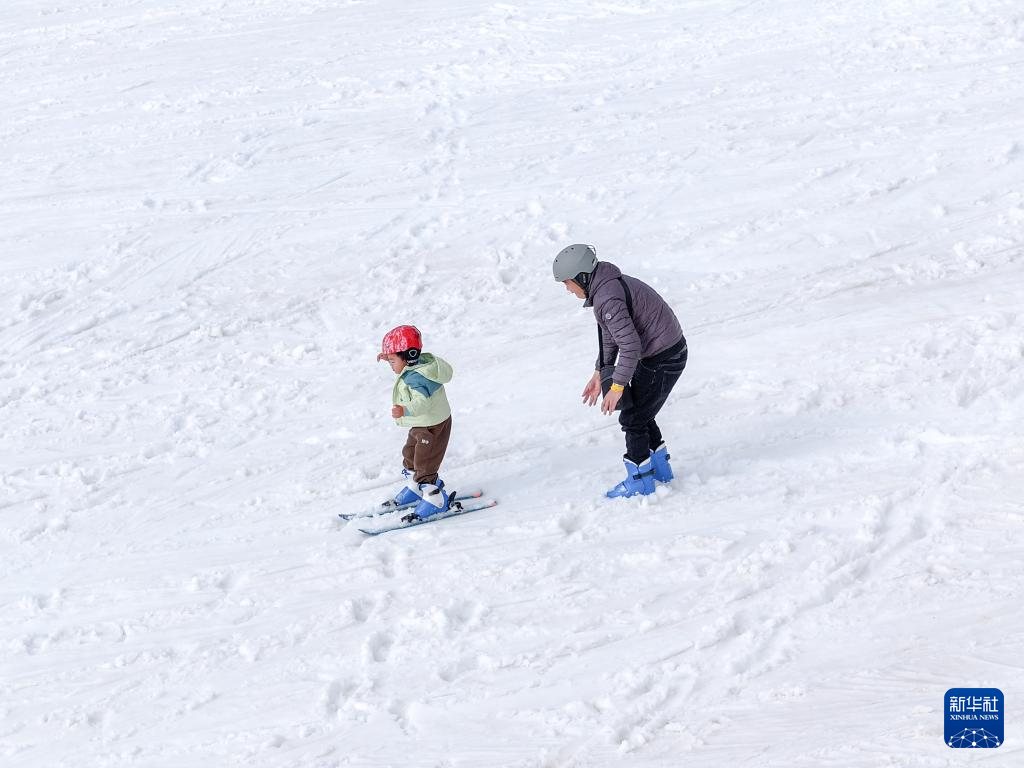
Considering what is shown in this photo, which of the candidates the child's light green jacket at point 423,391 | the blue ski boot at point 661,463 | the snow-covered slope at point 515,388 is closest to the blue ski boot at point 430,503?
the snow-covered slope at point 515,388

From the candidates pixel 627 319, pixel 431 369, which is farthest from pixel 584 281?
pixel 431 369

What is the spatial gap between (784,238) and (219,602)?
7108mm

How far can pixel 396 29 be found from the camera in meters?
17.1

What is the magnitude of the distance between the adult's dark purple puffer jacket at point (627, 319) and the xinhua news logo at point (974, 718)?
2563 mm

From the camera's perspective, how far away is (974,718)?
5.15 m

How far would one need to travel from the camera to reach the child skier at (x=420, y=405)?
666cm

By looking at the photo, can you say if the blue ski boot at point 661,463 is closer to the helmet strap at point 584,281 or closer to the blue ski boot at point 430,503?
the helmet strap at point 584,281

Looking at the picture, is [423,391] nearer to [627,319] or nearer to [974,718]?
[627,319]

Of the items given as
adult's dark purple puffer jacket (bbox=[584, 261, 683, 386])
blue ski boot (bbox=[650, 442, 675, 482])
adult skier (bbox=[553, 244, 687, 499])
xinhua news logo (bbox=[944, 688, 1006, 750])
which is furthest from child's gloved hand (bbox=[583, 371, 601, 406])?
xinhua news logo (bbox=[944, 688, 1006, 750])

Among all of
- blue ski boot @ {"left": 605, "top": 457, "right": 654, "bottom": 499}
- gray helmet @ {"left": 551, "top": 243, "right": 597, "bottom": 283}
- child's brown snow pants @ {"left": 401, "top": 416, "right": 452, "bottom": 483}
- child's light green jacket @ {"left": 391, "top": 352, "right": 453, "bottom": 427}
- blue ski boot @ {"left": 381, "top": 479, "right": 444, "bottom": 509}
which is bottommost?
blue ski boot @ {"left": 605, "top": 457, "right": 654, "bottom": 499}

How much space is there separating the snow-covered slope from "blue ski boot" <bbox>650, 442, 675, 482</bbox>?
0.56 ft

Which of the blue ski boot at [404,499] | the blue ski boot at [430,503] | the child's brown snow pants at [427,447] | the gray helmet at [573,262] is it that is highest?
the gray helmet at [573,262]

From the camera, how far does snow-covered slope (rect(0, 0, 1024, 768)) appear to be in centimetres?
571

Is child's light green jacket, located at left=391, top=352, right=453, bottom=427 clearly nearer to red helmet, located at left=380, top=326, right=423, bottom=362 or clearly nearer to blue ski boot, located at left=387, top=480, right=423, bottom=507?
red helmet, located at left=380, top=326, right=423, bottom=362
